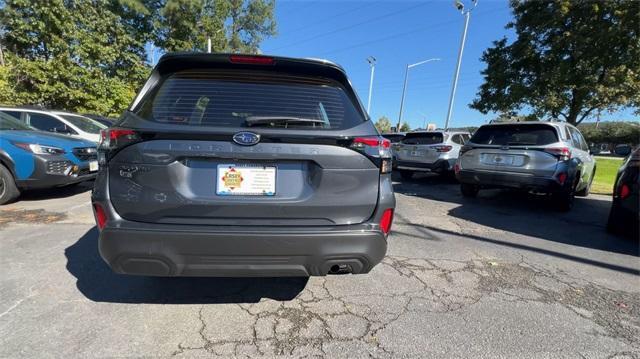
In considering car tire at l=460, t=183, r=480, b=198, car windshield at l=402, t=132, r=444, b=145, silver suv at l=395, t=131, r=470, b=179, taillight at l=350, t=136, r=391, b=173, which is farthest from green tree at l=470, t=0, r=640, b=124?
taillight at l=350, t=136, r=391, b=173

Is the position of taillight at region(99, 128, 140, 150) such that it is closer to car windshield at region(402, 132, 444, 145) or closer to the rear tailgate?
the rear tailgate

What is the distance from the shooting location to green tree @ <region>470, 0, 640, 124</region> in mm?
13047

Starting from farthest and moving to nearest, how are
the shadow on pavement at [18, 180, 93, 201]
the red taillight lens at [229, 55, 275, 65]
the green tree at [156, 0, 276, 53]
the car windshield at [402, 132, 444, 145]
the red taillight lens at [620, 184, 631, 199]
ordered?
1. the green tree at [156, 0, 276, 53]
2. the car windshield at [402, 132, 444, 145]
3. the shadow on pavement at [18, 180, 93, 201]
4. the red taillight lens at [620, 184, 631, 199]
5. the red taillight lens at [229, 55, 275, 65]

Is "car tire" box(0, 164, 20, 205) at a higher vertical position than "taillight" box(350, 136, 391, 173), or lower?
lower

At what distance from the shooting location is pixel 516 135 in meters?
6.15

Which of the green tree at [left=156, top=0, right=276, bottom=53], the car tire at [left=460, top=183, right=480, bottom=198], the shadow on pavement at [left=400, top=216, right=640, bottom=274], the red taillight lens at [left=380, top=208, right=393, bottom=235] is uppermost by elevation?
the green tree at [left=156, top=0, right=276, bottom=53]

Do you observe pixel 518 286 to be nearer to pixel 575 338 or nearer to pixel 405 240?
pixel 575 338

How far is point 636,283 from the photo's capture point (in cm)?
328

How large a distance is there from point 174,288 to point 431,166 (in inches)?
310

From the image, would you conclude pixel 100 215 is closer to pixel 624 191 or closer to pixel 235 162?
pixel 235 162

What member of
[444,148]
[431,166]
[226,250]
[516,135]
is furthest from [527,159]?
Result: [226,250]

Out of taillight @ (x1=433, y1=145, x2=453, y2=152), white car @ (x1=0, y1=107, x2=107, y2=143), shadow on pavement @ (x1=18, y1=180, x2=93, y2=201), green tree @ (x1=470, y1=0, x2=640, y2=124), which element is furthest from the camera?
green tree @ (x1=470, y1=0, x2=640, y2=124)

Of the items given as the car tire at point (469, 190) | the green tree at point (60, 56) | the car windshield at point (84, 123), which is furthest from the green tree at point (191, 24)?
the car tire at point (469, 190)

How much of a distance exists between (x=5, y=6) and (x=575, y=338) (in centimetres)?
2069
